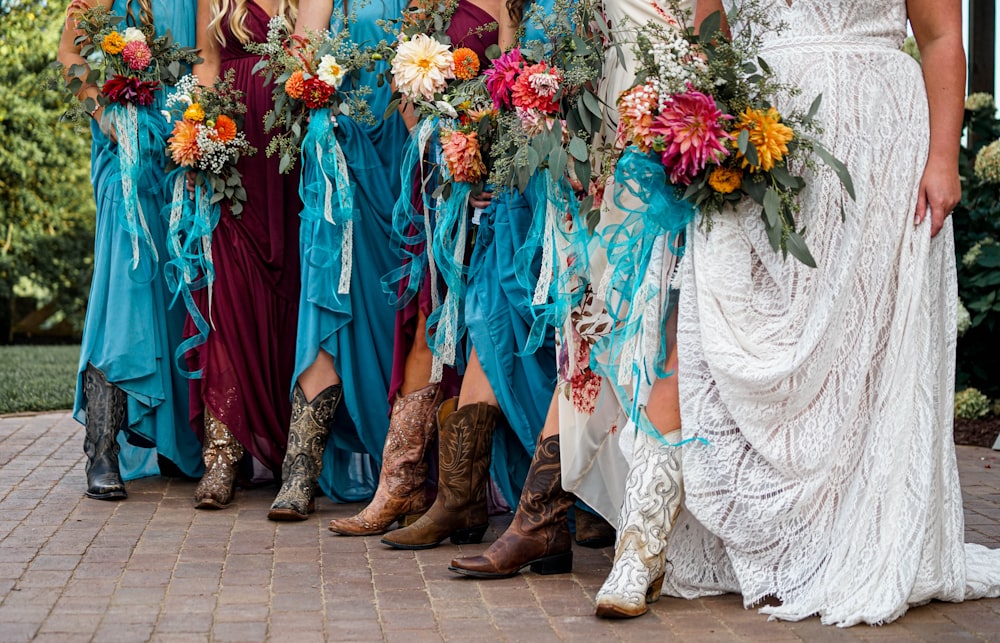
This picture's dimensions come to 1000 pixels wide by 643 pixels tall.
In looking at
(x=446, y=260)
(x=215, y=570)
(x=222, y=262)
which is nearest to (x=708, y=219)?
(x=446, y=260)

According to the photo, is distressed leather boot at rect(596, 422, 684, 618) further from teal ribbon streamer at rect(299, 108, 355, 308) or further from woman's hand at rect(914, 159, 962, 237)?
teal ribbon streamer at rect(299, 108, 355, 308)

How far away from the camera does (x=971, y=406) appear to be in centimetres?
690

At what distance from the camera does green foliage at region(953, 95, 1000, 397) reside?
6984 mm

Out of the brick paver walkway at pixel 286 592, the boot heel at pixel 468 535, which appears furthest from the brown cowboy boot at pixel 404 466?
the boot heel at pixel 468 535

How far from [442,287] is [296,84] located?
98 cm

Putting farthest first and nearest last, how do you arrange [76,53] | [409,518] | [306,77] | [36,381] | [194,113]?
[36,381] → [76,53] → [194,113] → [306,77] → [409,518]

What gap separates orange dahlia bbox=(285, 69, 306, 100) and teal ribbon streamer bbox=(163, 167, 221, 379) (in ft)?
2.12

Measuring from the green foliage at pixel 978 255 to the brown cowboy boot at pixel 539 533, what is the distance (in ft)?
13.1

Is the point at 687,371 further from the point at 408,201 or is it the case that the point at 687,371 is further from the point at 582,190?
the point at 408,201

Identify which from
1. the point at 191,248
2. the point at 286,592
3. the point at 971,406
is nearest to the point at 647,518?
the point at 286,592

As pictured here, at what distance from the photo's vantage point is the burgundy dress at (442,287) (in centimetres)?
454

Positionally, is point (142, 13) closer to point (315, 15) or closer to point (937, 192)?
point (315, 15)

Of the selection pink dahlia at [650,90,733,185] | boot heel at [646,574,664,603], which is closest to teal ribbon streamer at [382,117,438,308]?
pink dahlia at [650,90,733,185]

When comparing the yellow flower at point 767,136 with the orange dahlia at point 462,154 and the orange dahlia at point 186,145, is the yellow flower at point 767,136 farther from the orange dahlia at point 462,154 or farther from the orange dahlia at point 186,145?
the orange dahlia at point 186,145
